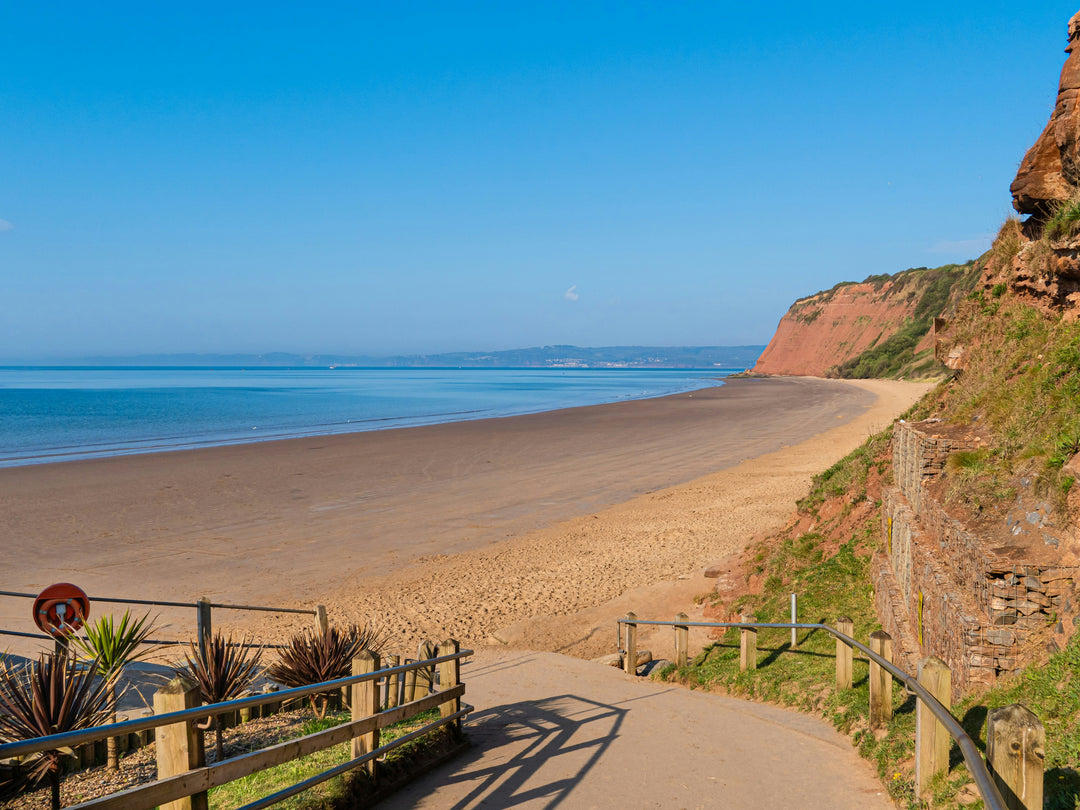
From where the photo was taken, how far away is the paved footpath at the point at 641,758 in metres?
5.14

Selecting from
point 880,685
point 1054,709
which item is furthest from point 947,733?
point 880,685

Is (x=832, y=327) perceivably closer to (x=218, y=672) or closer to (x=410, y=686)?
(x=410, y=686)

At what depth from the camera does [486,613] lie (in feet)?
43.2

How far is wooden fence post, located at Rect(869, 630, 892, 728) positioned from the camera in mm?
5848

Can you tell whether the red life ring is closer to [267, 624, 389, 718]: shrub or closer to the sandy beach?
[267, 624, 389, 718]: shrub

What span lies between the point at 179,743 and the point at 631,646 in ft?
24.5

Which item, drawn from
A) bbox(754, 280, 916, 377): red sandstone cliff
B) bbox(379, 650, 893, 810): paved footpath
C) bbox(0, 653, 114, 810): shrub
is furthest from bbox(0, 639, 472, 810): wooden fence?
bbox(754, 280, 916, 377): red sandstone cliff

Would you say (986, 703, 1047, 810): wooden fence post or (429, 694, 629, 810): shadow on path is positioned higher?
(986, 703, 1047, 810): wooden fence post

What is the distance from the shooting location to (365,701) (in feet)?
17.0

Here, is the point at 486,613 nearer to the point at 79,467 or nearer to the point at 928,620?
the point at 928,620

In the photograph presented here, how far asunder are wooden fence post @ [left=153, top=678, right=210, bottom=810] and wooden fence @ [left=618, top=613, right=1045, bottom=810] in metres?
3.53

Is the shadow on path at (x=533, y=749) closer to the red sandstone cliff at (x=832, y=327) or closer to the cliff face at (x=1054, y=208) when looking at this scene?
the cliff face at (x=1054, y=208)

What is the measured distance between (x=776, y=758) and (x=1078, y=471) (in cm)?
310

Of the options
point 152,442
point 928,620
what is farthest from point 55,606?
point 152,442
